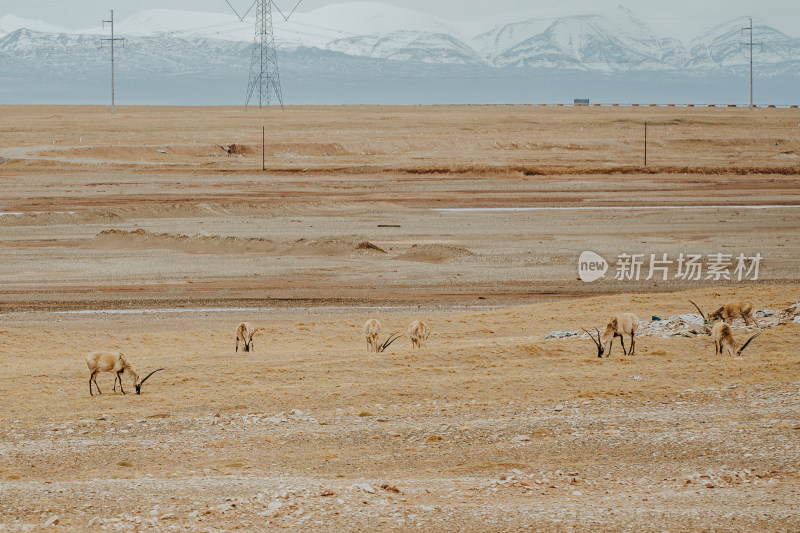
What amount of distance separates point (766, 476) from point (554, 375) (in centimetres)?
440

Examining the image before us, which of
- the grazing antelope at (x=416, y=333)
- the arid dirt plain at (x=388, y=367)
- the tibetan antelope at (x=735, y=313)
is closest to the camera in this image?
the arid dirt plain at (x=388, y=367)

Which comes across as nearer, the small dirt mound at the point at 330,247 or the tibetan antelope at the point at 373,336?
the tibetan antelope at the point at 373,336

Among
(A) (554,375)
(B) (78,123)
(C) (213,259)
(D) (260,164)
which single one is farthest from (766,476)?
(B) (78,123)

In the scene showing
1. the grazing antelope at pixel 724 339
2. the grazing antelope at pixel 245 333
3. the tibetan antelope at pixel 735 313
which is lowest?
the grazing antelope at pixel 245 333

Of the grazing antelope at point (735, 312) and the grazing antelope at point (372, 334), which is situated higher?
the grazing antelope at point (735, 312)

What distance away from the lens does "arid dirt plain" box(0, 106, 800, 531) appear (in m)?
8.26

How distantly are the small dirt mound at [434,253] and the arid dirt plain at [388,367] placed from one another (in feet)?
0.34

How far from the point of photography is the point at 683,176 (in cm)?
5356

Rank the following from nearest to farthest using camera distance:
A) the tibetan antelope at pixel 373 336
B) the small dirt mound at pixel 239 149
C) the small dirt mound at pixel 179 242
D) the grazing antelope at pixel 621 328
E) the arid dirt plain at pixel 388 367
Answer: the arid dirt plain at pixel 388 367 < the grazing antelope at pixel 621 328 < the tibetan antelope at pixel 373 336 < the small dirt mound at pixel 179 242 < the small dirt mound at pixel 239 149

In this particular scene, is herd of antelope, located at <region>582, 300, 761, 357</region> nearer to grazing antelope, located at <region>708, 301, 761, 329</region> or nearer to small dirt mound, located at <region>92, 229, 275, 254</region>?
grazing antelope, located at <region>708, 301, 761, 329</region>

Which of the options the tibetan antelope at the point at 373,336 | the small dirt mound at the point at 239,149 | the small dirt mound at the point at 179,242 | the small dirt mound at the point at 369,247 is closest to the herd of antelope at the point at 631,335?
the tibetan antelope at the point at 373,336

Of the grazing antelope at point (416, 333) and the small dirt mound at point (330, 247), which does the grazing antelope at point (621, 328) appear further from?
the small dirt mound at point (330, 247)

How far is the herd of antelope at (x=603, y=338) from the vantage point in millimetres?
12031

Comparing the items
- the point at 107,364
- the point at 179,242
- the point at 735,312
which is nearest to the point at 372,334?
the point at 107,364
